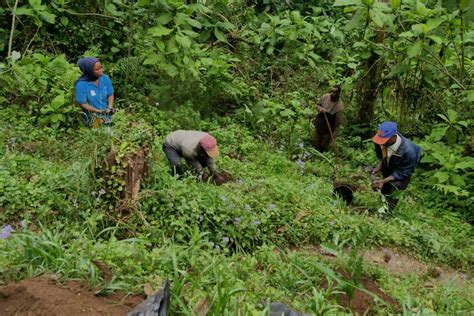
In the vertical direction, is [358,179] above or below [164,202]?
below

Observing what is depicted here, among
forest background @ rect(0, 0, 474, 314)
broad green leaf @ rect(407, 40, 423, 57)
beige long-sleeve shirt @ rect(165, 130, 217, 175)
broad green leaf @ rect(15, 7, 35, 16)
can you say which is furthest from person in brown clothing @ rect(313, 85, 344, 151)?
broad green leaf @ rect(15, 7, 35, 16)

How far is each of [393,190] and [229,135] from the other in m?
3.02

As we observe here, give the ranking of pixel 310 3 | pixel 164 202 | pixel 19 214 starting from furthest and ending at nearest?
pixel 310 3
pixel 164 202
pixel 19 214

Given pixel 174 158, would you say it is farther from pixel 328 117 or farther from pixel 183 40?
pixel 328 117

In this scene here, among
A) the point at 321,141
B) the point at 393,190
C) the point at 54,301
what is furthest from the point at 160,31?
the point at 54,301

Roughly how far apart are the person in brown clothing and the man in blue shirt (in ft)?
12.6

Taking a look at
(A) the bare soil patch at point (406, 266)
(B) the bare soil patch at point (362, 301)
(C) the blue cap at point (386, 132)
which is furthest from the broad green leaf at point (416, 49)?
(B) the bare soil patch at point (362, 301)

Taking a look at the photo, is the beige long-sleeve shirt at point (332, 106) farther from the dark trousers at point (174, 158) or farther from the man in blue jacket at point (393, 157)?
the dark trousers at point (174, 158)

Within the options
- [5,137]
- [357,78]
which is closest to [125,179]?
[5,137]

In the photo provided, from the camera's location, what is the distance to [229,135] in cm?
905

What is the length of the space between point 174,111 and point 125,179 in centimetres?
422

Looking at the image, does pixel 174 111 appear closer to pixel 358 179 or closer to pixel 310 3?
pixel 358 179

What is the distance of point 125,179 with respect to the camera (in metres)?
5.18

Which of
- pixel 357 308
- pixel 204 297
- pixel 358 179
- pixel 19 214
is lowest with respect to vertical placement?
pixel 358 179
